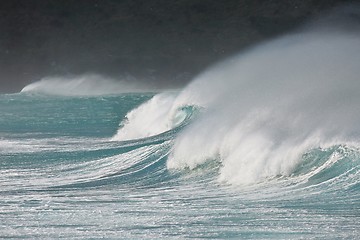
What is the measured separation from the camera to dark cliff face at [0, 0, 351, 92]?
2532 inches

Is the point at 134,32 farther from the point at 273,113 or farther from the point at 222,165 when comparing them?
the point at 222,165

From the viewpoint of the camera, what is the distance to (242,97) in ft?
69.8

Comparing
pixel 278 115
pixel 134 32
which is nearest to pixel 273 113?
pixel 278 115

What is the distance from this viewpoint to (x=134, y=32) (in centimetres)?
7181

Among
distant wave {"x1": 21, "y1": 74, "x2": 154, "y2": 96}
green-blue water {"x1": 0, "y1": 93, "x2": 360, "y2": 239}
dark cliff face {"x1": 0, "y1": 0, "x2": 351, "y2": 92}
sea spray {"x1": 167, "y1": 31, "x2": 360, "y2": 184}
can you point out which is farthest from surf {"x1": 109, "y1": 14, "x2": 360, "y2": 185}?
dark cliff face {"x1": 0, "y1": 0, "x2": 351, "y2": 92}

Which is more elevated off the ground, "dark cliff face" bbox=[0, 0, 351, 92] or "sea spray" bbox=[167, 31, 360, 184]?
"dark cliff face" bbox=[0, 0, 351, 92]

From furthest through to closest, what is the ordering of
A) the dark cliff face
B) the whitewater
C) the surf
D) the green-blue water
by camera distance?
the dark cliff face → the surf → the whitewater → the green-blue water

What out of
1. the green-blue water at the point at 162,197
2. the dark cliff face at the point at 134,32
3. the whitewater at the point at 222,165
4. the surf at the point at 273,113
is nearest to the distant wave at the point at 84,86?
the dark cliff face at the point at 134,32

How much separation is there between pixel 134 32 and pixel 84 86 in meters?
23.3

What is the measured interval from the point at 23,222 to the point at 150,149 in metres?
7.58

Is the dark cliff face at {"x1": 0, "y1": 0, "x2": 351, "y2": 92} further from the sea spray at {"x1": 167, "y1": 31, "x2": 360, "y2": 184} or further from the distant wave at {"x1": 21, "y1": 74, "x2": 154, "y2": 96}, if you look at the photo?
the sea spray at {"x1": 167, "y1": 31, "x2": 360, "y2": 184}

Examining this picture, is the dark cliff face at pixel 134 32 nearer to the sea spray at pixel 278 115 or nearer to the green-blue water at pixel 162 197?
the sea spray at pixel 278 115

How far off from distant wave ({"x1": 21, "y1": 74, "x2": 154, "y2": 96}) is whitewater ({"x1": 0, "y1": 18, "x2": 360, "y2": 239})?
18.0m

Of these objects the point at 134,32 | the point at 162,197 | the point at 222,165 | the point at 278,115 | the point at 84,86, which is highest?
the point at 134,32
